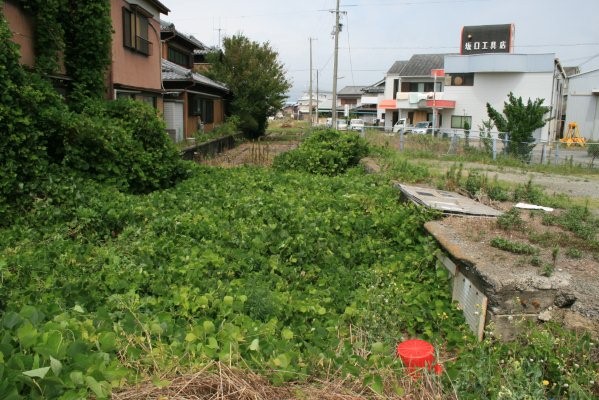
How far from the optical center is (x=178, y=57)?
85.1 ft

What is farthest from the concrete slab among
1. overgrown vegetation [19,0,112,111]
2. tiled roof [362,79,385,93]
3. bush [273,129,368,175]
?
tiled roof [362,79,385,93]

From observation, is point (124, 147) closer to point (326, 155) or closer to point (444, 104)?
point (326, 155)

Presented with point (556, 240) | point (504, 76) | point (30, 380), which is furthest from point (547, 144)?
point (504, 76)

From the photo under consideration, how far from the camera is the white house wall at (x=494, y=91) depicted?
3503 centimetres

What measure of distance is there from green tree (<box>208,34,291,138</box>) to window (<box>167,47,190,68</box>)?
198 centimetres

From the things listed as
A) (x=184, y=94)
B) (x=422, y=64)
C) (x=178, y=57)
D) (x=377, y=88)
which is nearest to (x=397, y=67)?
(x=422, y=64)

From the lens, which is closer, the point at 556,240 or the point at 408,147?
the point at 556,240

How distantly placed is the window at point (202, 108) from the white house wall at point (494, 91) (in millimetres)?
20782

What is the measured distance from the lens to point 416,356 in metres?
3.08

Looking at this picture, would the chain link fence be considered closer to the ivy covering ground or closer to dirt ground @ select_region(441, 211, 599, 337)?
the ivy covering ground

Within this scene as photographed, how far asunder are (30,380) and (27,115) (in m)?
6.11

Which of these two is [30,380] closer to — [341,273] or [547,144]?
[341,273]

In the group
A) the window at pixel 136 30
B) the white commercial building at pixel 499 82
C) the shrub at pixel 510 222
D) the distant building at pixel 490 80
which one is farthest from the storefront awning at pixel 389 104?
the shrub at pixel 510 222

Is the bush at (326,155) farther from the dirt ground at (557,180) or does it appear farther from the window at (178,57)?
the window at (178,57)
